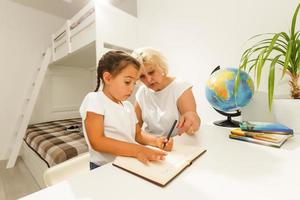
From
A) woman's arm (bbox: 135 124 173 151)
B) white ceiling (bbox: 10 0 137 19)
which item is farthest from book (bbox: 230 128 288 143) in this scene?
white ceiling (bbox: 10 0 137 19)

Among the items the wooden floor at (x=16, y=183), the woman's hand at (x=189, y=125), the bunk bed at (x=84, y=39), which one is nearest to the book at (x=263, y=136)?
the woman's hand at (x=189, y=125)

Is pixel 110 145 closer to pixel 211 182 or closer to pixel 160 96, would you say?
pixel 211 182

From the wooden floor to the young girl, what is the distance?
51.5 inches

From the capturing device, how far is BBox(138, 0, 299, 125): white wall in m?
1.03

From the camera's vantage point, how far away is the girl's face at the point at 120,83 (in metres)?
0.69

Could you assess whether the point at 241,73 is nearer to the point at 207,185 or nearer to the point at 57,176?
the point at 207,185

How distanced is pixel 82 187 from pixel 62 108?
2751 millimetres

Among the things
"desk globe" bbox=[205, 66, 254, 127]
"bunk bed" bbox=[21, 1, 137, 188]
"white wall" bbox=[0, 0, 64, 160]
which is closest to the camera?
"desk globe" bbox=[205, 66, 254, 127]

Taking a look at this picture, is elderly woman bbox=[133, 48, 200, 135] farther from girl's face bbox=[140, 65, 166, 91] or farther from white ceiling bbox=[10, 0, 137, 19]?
white ceiling bbox=[10, 0, 137, 19]

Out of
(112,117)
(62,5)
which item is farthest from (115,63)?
(62,5)

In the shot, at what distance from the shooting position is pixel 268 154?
0.50m

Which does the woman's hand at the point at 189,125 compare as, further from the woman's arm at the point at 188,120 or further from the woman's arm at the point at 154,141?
the woman's arm at the point at 154,141

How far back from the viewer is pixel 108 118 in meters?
0.65

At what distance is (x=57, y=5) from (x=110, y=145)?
8.71 ft
